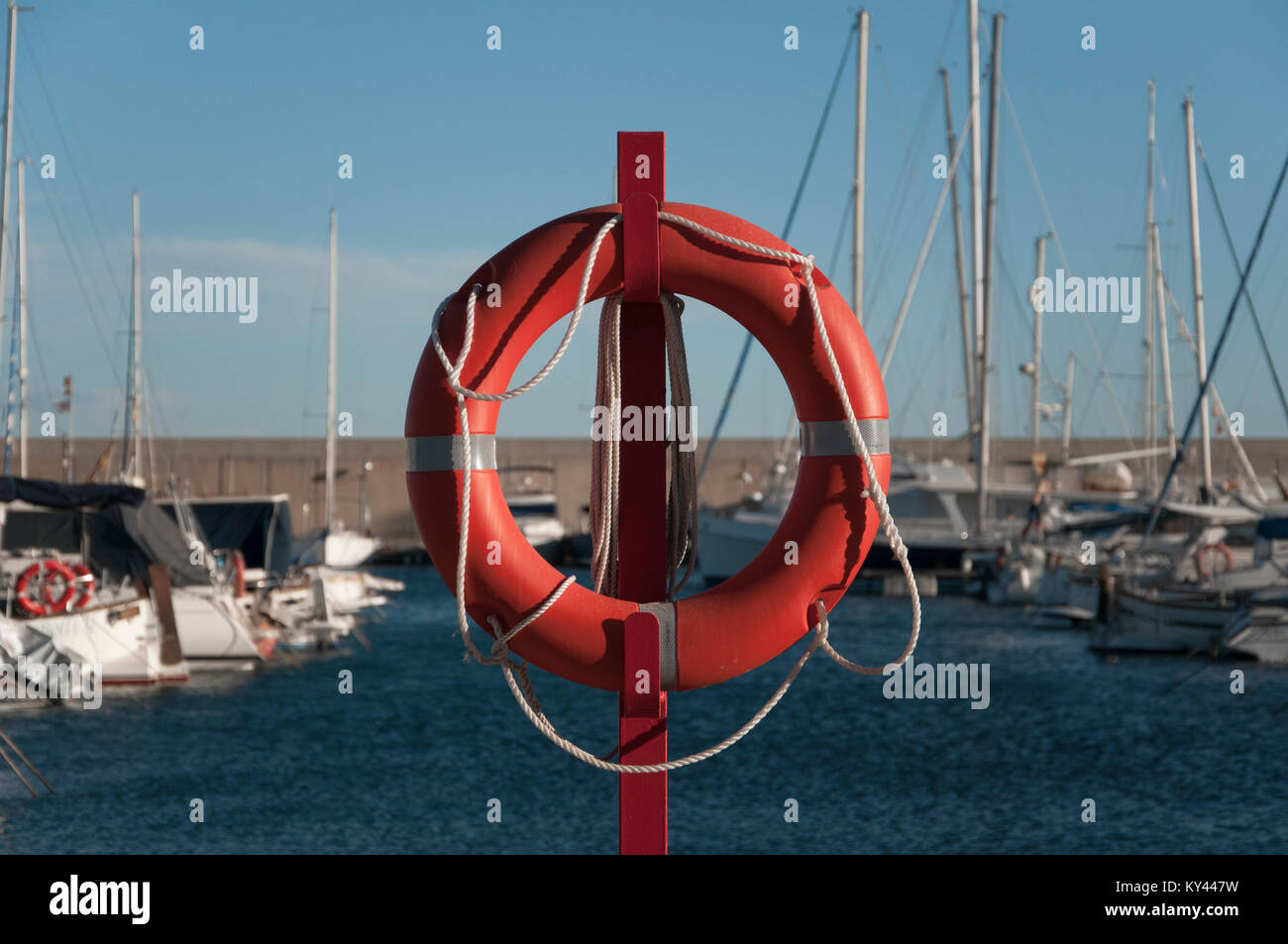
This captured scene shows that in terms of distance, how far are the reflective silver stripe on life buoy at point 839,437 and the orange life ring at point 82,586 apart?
540 inches

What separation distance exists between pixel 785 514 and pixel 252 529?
2160cm

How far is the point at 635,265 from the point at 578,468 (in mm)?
A: 48003

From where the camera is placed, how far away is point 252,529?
23.6 m

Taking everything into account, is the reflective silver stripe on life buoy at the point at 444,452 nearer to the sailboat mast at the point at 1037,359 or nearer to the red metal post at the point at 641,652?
the red metal post at the point at 641,652

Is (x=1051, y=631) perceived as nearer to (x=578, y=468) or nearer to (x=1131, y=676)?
(x=1131, y=676)

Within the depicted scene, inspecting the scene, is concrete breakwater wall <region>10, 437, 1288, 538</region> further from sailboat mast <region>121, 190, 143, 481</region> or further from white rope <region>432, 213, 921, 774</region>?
white rope <region>432, 213, 921, 774</region>

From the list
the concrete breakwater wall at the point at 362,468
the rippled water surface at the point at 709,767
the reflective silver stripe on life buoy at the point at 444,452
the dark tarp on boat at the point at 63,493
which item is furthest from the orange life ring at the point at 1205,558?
the concrete breakwater wall at the point at 362,468

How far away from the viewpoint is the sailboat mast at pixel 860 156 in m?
26.4

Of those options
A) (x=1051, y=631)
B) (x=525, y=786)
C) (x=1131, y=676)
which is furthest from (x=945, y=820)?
(x=1051, y=631)

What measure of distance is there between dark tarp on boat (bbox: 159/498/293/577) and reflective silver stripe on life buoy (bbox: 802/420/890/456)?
20.9 metres

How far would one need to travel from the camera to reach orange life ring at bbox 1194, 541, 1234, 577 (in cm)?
1986

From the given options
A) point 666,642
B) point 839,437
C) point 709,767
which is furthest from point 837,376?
point 709,767

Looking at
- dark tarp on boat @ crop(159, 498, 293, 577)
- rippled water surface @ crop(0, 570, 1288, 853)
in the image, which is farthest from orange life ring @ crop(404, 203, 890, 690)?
dark tarp on boat @ crop(159, 498, 293, 577)

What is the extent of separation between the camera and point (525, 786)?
43.1ft
